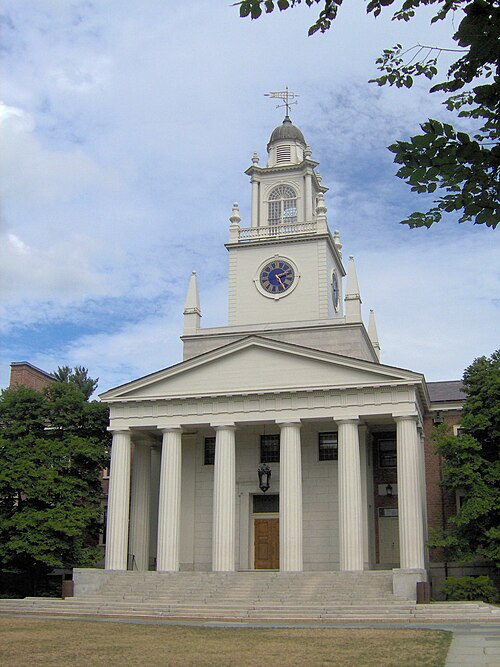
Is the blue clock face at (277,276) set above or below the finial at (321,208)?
below

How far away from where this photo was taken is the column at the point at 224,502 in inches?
1460

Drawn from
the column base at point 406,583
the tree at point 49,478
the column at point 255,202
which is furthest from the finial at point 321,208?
the column base at point 406,583

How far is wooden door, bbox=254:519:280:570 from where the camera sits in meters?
40.8

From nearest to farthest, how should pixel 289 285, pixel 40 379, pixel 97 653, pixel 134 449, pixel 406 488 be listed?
pixel 97 653 < pixel 406 488 < pixel 134 449 < pixel 289 285 < pixel 40 379

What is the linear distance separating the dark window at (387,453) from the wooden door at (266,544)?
646cm

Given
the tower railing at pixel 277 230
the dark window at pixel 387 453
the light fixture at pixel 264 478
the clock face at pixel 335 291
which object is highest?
the tower railing at pixel 277 230

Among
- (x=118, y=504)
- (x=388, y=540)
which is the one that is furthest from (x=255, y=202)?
(x=388, y=540)

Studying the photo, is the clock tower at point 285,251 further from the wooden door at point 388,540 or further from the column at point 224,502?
the wooden door at point 388,540

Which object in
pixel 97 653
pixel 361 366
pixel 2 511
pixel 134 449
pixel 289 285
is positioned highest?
pixel 289 285

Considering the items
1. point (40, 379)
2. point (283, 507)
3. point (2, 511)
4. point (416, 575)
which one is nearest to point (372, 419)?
point (283, 507)

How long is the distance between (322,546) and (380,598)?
25.8ft

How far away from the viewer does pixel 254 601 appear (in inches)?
1248

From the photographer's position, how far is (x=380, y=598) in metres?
31.6

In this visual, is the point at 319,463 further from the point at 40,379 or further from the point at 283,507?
the point at 40,379
